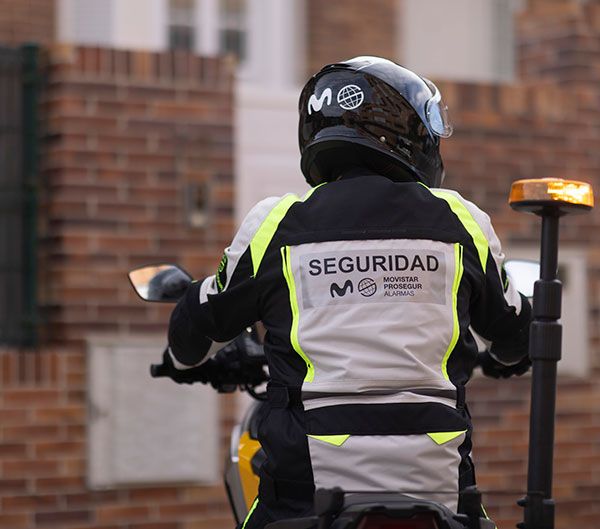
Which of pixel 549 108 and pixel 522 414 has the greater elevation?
pixel 549 108

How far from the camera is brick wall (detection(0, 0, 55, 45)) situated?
1063 centimetres

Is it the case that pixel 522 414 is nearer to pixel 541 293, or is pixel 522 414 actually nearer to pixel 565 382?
pixel 565 382

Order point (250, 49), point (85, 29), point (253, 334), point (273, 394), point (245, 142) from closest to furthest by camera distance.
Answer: point (273, 394) → point (253, 334) → point (245, 142) → point (85, 29) → point (250, 49)

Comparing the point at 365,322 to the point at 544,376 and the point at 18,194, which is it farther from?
the point at 18,194

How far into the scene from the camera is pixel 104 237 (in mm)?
7398

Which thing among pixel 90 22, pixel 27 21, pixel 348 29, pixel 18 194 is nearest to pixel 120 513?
pixel 18 194

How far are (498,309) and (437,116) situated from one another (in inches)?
17.1

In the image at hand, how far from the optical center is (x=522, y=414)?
27.6ft

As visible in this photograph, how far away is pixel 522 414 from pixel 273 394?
17.7 feet

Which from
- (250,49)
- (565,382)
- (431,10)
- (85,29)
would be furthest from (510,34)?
(565,382)

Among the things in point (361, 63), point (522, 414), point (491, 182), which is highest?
point (361, 63)

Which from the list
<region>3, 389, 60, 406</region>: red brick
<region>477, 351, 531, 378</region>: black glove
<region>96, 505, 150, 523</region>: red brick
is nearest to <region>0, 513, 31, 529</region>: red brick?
<region>96, 505, 150, 523</region>: red brick

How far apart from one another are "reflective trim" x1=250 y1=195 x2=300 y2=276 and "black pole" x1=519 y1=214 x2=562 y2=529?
1.83 ft

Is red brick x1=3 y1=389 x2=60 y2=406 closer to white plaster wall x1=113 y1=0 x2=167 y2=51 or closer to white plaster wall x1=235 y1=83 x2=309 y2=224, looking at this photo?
white plaster wall x1=235 y1=83 x2=309 y2=224
